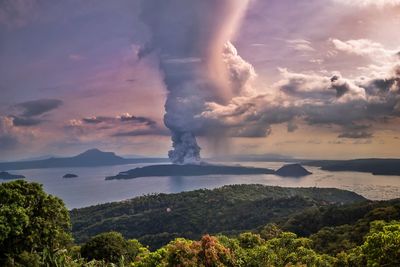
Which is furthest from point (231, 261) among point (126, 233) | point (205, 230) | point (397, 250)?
point (126, 233)

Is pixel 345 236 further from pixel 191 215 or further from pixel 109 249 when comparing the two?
pixel 191 215

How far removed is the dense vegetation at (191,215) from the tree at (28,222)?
81.1 m

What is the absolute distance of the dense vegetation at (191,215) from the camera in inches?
5418

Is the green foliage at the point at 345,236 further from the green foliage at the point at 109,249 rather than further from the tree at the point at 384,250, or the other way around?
the tree at the point at 384,250

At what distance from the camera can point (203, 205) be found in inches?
6890

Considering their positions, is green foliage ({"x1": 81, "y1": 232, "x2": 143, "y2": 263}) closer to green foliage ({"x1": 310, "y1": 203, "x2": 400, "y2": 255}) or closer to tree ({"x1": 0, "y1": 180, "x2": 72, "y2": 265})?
tree ({"x1": 0, "y1": 180, "x2": 72, "y2": 265})

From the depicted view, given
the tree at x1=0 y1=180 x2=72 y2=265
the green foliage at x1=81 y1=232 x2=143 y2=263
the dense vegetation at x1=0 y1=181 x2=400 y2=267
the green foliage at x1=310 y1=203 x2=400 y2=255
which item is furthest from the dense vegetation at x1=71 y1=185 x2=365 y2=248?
the tree at x1=0 y1=180 x2=72 y2=265

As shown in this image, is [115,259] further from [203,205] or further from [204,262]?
[203,205]

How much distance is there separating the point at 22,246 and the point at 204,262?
618 inches

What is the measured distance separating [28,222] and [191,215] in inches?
5214

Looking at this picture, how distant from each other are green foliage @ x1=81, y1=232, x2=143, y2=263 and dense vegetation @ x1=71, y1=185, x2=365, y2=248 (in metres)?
73.5

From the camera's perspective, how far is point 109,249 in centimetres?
3769

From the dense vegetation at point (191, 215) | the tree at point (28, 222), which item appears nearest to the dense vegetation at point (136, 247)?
the tree at point (28, 222)

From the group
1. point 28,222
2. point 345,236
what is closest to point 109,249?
point 28,222
